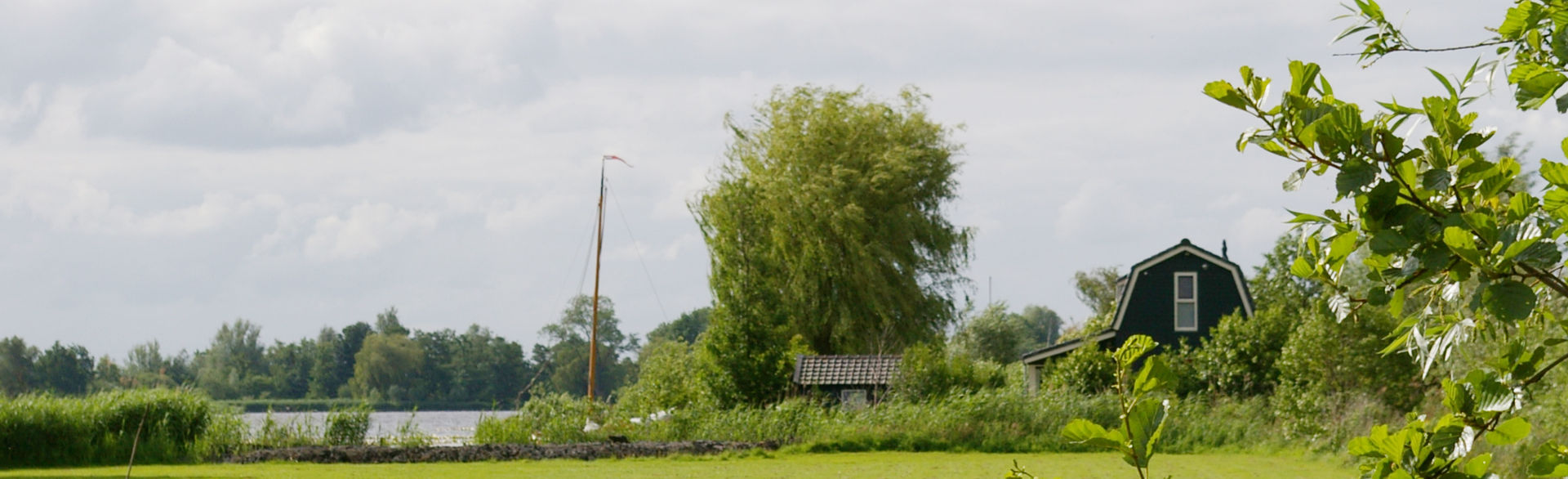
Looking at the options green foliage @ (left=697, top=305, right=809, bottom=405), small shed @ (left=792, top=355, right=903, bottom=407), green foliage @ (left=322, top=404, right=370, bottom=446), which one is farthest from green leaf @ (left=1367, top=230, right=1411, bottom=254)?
small shed @ (left=792, top=355, right=903, bottom=407)

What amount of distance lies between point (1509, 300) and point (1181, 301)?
2590cm

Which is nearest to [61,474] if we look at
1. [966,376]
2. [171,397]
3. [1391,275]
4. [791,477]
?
[171,397]

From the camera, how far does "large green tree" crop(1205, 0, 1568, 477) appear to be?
129cm

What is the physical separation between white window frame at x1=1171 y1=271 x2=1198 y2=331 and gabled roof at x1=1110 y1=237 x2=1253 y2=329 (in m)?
0.45

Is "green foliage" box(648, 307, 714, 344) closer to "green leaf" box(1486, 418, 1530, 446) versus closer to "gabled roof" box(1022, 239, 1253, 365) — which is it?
"gabled roof" box(1022, 239, 1253, 365)

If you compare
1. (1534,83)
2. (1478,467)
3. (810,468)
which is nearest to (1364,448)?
(1478,467)

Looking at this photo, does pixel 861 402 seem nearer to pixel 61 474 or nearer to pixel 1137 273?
pixel 1137 273

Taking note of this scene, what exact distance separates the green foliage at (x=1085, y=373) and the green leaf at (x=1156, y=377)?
71.2ft

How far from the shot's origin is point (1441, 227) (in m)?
1.31

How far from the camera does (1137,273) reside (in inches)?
1032

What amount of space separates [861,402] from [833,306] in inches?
295

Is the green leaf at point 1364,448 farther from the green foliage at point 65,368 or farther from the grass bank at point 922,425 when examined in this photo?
the green foliage at point 65,368

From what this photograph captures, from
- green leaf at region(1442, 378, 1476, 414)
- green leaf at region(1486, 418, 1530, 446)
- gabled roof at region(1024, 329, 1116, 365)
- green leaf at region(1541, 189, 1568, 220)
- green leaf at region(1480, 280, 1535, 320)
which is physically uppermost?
gabled roof at region(1024, 329, 1116, 365)

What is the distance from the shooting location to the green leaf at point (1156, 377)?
134cm
